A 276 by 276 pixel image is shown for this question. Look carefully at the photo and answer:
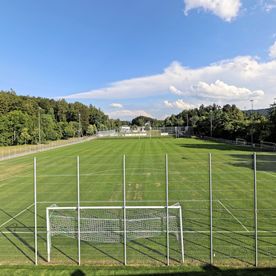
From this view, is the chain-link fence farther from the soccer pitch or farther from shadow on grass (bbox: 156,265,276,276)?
shadow on grass (bbox: 156,265,276,276)

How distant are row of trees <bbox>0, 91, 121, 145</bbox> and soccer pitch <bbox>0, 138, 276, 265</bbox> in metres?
43.5

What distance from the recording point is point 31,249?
10812 mm

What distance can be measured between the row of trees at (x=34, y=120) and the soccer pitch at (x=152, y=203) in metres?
43.5

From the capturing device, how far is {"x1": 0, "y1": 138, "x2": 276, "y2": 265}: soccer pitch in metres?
10.1

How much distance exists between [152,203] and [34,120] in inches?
2933

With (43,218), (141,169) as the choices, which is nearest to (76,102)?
(141,169)

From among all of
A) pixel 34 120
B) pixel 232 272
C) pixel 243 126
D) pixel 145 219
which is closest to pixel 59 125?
pixel 34 120

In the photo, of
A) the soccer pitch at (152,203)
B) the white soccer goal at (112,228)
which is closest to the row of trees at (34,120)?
the soccer pitch at (152,203)

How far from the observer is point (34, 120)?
8600cm

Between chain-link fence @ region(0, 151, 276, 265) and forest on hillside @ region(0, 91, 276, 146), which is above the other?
forest on hillside @ region(0, 91, 276, 146)

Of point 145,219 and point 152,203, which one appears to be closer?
point 145,219

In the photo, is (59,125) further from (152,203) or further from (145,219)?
(145,219)

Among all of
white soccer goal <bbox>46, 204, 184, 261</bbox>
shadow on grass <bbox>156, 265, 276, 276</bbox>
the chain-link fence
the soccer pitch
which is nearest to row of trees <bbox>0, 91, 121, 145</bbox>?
the soccer pitch

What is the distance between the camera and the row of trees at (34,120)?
8019 cm
